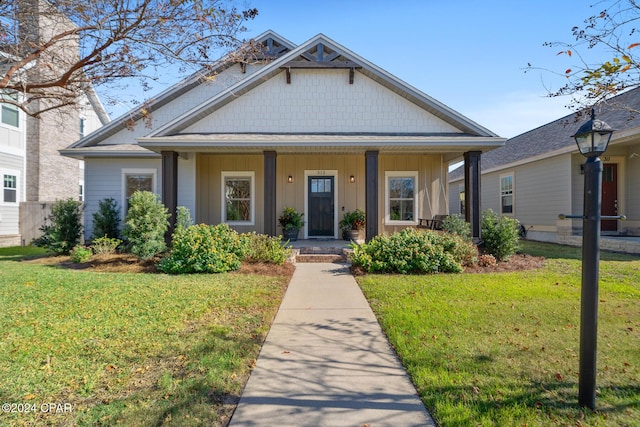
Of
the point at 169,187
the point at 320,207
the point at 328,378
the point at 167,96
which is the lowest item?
the point at 328,378

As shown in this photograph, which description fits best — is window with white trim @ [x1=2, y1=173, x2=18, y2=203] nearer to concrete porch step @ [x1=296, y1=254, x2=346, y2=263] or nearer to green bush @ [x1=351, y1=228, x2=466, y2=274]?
concrete porch step @ [x1=296, y1=254, x2=346, y2=263]

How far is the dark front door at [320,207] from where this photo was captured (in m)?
12.2

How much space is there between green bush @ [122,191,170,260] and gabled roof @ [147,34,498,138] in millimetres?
2328

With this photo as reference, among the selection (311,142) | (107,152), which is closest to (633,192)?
(311,142)

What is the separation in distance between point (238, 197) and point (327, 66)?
17.4 ft

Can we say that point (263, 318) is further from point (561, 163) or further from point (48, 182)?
point (48, 182)

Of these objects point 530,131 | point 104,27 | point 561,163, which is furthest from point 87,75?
point 530,131

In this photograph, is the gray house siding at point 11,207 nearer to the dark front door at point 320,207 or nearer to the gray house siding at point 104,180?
the gray house siding at point 104,180

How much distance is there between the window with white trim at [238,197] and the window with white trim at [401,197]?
15.8ft

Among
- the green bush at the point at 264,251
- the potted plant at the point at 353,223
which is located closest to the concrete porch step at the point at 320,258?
the green bush at the point at 264,251

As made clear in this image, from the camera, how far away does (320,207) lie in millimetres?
12250

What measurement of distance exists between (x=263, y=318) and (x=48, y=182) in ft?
55.3

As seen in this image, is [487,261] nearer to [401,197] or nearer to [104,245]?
[401,197]

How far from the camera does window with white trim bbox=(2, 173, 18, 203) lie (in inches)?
552
